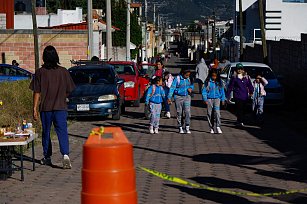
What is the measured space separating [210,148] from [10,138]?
518 cm

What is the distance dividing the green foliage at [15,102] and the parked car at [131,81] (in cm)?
547

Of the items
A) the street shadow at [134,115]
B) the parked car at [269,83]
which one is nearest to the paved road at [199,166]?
the street shadow at [134,115]

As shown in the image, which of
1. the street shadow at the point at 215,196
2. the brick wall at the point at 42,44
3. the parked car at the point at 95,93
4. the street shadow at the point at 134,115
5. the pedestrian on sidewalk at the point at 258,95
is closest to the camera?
the street shadow at the point at 215,196

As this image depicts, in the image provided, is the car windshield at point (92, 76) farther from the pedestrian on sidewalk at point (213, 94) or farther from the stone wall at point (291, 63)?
the stone wall at point (291, 63)

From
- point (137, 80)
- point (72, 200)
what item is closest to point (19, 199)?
point (72, 200)

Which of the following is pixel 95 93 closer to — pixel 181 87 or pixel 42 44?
pixel 181 87

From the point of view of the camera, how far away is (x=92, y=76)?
898 inches


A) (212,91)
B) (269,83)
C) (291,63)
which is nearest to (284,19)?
(291,63)

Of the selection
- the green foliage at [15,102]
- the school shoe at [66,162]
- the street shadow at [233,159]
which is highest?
the green foliage at [15,102]

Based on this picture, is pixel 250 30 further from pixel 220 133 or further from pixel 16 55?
pixel 220 133

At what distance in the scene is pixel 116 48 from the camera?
6297 centimetres

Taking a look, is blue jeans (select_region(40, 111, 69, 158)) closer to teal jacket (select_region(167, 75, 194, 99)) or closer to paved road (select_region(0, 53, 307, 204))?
paved road (select_region(0, 53, 307, 204))

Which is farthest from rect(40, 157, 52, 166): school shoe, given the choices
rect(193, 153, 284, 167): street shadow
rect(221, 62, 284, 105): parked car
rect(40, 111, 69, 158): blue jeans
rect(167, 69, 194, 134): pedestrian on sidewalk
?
rect(221, 62, 284, 105): parked car

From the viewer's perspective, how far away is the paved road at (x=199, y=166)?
10086 millimetres
